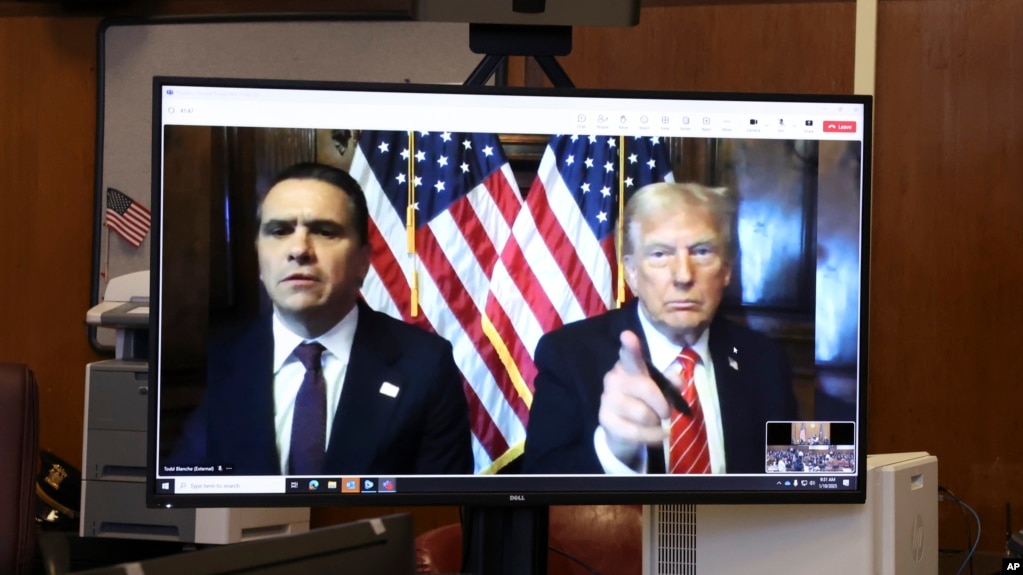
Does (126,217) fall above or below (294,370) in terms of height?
above

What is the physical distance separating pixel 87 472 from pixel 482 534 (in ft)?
6.20

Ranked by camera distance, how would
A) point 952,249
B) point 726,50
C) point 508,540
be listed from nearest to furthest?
point 508,540 → point 952,249 → point 726,50

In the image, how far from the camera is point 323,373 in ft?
6.10

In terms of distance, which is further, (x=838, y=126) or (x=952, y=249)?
(x=952, y=249)

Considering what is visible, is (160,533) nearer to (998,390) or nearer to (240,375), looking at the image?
(240,375)

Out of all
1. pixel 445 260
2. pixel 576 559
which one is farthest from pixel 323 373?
pixel 576 559

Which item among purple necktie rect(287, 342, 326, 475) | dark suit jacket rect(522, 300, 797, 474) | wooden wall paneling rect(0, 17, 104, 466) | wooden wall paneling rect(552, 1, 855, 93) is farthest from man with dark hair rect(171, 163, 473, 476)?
wooden wall paneling rect(0, 17, 104, 466)

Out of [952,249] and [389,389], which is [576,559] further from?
[952,249]

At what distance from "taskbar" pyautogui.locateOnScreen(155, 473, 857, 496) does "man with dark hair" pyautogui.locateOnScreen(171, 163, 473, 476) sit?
0.02 metres

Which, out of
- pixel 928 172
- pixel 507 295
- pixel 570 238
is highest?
→ pixel 928 172

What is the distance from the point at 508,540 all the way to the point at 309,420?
43 cm

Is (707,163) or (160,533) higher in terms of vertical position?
(707,163)

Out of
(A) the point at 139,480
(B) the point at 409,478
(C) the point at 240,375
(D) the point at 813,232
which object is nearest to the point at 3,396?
(C) the point at 240,375

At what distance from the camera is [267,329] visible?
1843mm
